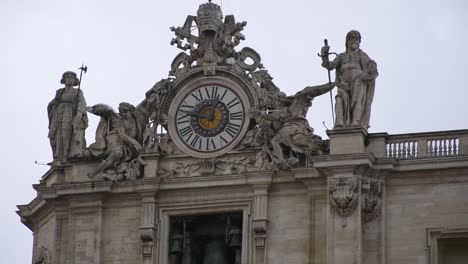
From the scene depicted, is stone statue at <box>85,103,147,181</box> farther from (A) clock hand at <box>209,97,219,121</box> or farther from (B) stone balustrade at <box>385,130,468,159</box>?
(B) stone balustrade at <box>385,130,468,159</box>

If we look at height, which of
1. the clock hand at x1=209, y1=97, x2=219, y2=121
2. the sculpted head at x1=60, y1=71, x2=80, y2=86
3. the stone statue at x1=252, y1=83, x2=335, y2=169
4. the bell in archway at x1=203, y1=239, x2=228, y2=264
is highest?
the sculpted head at x1=60, y1=71, x2=80, y2=86

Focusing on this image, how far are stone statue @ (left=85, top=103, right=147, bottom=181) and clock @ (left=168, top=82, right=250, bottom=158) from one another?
0.71m

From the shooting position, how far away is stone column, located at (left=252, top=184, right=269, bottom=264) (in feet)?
114

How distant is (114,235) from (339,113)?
4731 millimetres

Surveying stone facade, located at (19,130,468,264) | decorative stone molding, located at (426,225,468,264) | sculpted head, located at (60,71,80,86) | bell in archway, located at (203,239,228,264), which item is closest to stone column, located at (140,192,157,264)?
stone facade, located at (19,130,468,264)

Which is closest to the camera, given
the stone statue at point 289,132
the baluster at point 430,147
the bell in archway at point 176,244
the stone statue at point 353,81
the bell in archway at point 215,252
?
the baluster at point 430,147

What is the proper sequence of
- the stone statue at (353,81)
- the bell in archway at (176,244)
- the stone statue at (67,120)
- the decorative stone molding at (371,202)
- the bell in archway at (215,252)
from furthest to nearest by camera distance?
the stone statue at (67,120), the bell in archway at (176,244), the bell in archway at (215,252), the stone statue at (353,81), the decorative stone molding at (371,202)

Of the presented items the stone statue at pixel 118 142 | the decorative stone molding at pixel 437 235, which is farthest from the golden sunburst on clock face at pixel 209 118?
the decorative stone molding at pixel 437 235

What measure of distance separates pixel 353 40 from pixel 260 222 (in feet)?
12.2

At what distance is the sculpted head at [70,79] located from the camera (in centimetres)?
3772

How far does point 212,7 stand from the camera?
120 ft

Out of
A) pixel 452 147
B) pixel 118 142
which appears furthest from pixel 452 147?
pixel 118 142

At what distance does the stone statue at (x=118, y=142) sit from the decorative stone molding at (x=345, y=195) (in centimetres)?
397

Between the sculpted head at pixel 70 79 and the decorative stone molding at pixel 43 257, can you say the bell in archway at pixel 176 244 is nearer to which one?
the decorative stone molding at pixel 43 257
